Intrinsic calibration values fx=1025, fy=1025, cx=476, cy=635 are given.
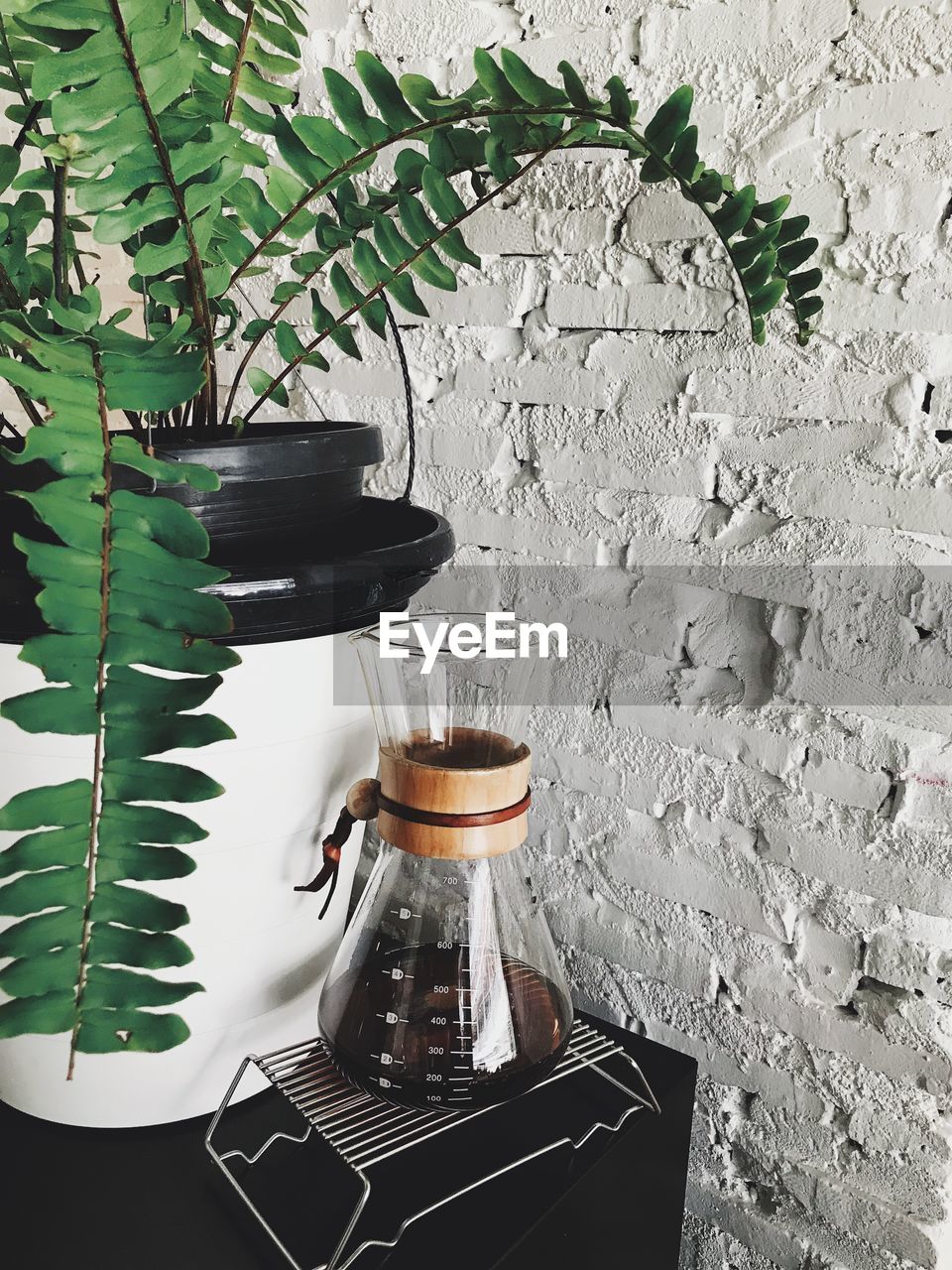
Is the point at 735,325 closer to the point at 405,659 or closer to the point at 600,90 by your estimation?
the point at 600,90

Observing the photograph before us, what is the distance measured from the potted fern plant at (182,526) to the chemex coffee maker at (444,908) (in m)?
0.06

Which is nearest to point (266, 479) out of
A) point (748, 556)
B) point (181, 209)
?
point (181, 209)

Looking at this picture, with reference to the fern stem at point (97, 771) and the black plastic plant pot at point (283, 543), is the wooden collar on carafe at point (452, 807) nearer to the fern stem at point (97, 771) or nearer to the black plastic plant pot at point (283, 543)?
the black plastic plant pot at point (283, 543)

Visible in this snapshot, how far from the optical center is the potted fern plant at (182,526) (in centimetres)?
52

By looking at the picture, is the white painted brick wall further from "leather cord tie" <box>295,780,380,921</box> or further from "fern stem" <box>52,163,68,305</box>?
"fern stem" <box>52,163,68,305</box>

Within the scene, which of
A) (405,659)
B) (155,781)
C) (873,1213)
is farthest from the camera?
(873,1213)

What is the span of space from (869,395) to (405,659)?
447 mm

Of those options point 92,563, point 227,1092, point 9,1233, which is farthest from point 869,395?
point 9,1233

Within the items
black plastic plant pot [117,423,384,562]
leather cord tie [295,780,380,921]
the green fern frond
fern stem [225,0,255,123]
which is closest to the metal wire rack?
leather cord tie [295,780,380,921]

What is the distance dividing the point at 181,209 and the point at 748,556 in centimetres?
57

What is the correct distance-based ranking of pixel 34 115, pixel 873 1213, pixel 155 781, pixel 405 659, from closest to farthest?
pixel 155 781, pixel 34 115, pixel 405 659, pixel 873 1213

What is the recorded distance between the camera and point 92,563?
0.53 meters

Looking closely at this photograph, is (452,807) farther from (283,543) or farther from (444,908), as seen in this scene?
(283,543)

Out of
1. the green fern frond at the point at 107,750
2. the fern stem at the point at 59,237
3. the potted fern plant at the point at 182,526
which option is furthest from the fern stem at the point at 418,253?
the green fern frond at the point at 107,750
